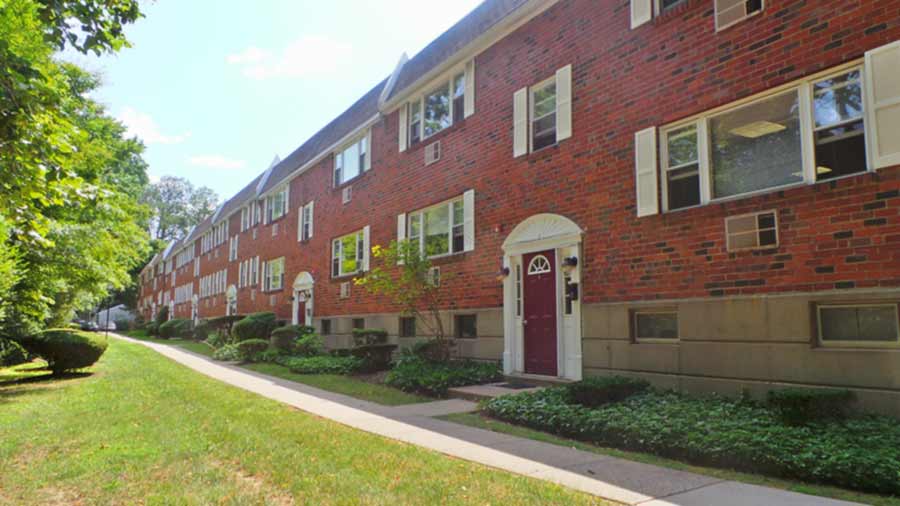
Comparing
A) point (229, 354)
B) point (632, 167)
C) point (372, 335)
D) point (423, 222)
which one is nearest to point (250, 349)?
point (229, 354)

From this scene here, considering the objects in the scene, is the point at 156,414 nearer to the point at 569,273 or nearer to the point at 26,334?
the point at 569,273

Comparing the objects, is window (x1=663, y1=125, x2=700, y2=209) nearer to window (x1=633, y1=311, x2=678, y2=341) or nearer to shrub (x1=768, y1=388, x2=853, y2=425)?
window (x1=633, y1=311, x2=678, y2=341)

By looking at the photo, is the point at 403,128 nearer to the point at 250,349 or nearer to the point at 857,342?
the point at 250,349

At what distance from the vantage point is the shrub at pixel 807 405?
18.4 feet

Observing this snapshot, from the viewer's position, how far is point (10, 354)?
1612 centimetres

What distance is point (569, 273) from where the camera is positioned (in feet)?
32.5

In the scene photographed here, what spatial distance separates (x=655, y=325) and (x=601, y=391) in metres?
1.59

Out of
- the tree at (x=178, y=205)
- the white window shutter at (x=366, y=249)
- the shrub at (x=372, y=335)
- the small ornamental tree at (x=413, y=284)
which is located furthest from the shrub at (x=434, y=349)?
the tree at (x=178, y=205)

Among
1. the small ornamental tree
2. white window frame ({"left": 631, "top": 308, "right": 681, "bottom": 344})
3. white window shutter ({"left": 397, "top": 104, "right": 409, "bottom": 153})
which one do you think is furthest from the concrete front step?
white window shutter ({"left": 397, "top": 104, "right": 409, "bottom": 153})

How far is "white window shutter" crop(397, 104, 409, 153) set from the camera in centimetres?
1552

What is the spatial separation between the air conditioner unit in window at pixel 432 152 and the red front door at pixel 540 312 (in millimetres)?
4338

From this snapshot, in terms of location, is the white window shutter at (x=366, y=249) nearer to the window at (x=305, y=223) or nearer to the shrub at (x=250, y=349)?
the shrub at (x=250, y=349)

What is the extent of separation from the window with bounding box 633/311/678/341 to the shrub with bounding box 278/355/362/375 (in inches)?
282

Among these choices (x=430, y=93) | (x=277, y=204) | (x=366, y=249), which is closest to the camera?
(x=430, y=93)
